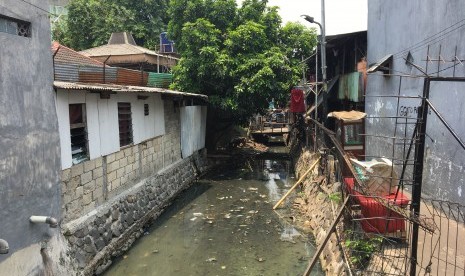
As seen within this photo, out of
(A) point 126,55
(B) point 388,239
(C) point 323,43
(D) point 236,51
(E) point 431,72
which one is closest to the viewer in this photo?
(B) point 388,239

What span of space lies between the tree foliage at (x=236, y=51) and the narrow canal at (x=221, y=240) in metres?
Answer: 5.15

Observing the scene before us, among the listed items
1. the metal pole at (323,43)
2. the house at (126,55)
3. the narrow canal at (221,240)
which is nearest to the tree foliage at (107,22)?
the house at (126,55)

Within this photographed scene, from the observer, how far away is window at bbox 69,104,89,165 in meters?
9.12

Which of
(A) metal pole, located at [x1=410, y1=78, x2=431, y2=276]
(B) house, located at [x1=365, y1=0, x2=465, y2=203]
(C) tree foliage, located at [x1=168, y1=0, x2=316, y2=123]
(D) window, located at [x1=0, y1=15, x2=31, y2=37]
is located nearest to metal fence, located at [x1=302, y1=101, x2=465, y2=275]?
(A) metal pole, located at [x1=410, y1=78, x2=431, y2=276]

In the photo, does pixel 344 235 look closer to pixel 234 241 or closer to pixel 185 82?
pixel 234 241

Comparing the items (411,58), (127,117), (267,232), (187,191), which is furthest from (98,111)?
(411,58)

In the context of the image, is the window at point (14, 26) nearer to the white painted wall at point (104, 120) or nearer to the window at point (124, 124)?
the white painted wall at point (104, 120)

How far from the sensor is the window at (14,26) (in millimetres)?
6582

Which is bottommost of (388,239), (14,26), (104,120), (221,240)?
(221,240)

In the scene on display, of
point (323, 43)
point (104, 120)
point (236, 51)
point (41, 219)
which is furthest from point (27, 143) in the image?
point (236, 51)

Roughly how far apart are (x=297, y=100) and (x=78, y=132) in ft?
49.0

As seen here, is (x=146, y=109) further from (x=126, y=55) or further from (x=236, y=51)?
Answer: (x=126, y=55)

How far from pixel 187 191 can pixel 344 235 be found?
33.7ft

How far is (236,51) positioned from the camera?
19781 mm
